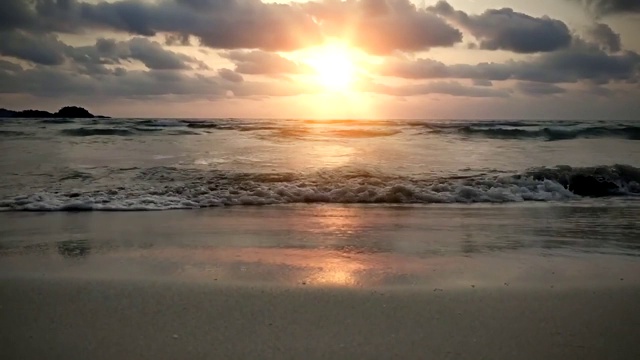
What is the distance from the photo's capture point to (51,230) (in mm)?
6941

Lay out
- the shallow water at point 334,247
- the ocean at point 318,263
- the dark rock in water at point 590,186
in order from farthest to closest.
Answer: the dark rock in water at point 590,186 → the shallow water at point 334,247 → the ocean at point 318,263

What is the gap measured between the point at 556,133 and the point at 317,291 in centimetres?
2779

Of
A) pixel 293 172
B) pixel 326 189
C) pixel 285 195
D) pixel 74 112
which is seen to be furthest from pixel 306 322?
pixel 74 112

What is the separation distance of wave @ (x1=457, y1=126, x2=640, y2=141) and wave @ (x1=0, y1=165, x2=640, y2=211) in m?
14.8

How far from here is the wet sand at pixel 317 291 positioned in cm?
324

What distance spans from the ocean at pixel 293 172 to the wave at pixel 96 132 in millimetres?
1696

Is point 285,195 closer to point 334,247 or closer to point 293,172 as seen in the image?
point 293,172

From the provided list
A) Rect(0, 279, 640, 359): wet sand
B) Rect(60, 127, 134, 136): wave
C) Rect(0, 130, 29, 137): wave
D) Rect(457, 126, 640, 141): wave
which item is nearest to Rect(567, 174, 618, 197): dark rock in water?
Rect(0, 279, 640, 359): wet sand

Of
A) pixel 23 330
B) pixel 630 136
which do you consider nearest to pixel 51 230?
pixel 23 330

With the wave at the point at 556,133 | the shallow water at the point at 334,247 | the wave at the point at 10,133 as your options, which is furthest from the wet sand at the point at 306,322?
the wave at the point at 556,133

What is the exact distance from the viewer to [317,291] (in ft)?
13.8

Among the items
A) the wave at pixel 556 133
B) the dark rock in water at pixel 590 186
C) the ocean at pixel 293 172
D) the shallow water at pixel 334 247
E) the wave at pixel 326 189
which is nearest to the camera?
the shallow water at pixel 334 247

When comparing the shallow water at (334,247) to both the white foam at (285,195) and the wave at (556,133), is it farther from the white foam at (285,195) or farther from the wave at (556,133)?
the wave at (556,133)

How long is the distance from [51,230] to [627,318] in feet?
21.4
